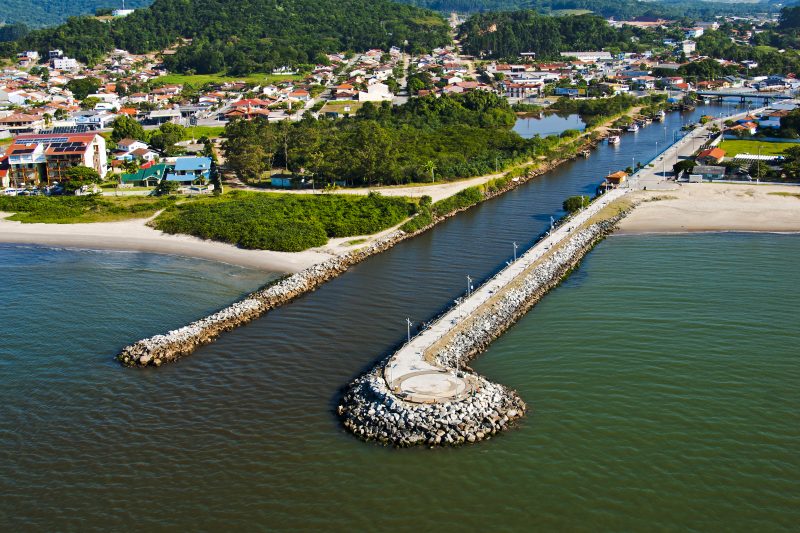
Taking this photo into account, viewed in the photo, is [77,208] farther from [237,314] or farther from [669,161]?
[669,161]

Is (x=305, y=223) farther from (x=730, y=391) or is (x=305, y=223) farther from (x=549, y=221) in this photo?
(x=730, y=391)

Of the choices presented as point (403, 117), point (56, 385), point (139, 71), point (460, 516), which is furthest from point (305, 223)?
point (139, 71)

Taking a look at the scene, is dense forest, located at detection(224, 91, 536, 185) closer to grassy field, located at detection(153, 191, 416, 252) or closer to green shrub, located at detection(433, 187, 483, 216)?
green shrub, located at detection(433, 187, 483, 216)

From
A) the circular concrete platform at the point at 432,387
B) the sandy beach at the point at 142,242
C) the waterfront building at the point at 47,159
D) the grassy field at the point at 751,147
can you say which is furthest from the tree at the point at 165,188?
the grassy field at the point at 751,147

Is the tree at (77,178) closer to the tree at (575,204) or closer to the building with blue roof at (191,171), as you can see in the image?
the building with blue roof at (191,171)

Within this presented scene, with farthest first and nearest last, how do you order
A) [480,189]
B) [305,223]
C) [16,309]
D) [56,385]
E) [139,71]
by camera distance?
1. [139,71]
2. [480,189]
3. [305,223]
4. [16,309]
5. [56,385]
